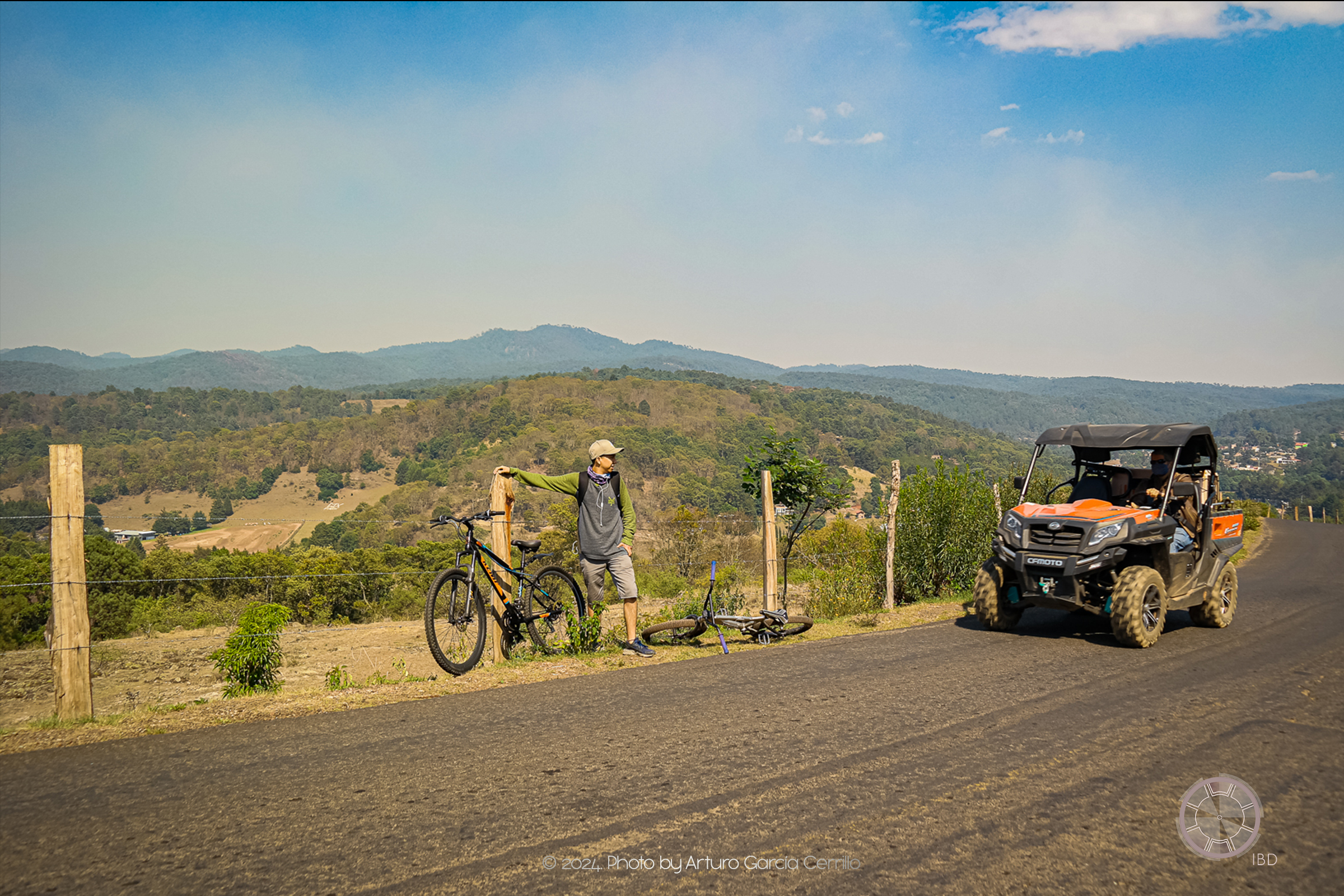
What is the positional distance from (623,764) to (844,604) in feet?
25.4

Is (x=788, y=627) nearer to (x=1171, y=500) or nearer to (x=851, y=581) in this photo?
(x=851, y=581)

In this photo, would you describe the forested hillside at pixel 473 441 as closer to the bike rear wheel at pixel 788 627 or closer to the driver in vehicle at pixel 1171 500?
the driver in vehicle at pixel 1171 500

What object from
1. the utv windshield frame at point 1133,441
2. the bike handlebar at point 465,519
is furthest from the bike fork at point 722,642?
the utv windshield frame at point 1133,441

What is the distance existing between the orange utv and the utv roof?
1cm

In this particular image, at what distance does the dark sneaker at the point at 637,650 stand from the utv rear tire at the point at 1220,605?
257 inches

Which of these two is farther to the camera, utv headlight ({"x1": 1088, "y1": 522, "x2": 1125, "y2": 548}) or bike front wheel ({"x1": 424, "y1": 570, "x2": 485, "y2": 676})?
utv headlight ({"x1": 1088, "y1": 522, "x2": 1125, "y2": 548})

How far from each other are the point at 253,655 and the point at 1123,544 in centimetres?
944

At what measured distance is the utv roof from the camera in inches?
350

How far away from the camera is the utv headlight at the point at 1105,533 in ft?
26.9

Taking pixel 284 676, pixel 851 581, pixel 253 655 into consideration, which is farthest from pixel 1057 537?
pixel 284 676

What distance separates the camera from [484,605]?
7332 mm

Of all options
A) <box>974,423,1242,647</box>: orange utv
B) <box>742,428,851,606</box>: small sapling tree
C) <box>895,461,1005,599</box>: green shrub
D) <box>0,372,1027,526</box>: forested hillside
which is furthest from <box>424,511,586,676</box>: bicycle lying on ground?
<box>0,372,1027,526</box>: forested hillside

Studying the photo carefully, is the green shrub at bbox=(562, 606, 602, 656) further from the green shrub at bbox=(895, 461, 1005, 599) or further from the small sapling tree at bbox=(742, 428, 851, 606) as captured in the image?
the green shrub at bbox=(895, 461, 1005, 599)
